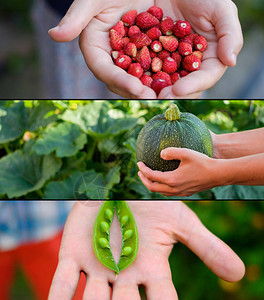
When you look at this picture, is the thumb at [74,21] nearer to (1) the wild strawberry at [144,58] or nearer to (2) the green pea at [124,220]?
(1) the wild strawberry at [144,58]

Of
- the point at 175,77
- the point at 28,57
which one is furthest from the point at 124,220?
the point at 28,57

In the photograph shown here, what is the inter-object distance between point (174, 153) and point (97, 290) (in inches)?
9.2

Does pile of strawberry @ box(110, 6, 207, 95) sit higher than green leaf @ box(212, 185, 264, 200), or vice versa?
pile of strawberry @ box(110, 6, 207, 95)

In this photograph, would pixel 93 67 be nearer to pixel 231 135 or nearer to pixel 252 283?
pixel 231 135

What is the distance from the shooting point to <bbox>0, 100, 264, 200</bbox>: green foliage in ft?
2.32

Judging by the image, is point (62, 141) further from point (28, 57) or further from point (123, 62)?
point (28, 57)

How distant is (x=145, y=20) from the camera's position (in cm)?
89

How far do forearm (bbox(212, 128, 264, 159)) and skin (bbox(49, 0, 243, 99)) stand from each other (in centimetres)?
14

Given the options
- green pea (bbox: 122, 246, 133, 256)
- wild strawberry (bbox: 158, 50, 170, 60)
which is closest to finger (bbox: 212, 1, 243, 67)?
wild strawberry (bbox: 158, 50, 170, 60)

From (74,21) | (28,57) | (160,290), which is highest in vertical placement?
(74,21)

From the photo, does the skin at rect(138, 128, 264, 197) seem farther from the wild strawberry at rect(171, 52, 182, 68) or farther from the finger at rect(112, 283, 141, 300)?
the wild strawberry at rect(171, 52, 182, 68)

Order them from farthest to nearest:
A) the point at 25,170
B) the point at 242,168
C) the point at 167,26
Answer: the point at 167,26, the point at 25,170, the point at 242,168

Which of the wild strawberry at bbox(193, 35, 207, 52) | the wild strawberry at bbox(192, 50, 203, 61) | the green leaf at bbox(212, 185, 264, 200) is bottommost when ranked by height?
the green leaf at bbox(212, 185, 264, 200)

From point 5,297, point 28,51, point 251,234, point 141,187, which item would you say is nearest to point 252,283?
point 251,234
